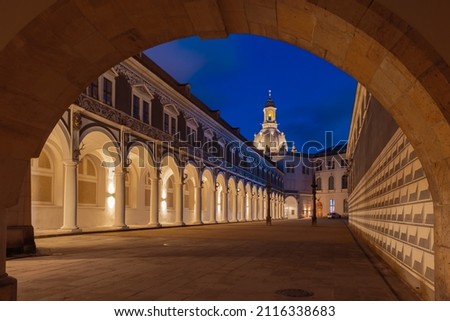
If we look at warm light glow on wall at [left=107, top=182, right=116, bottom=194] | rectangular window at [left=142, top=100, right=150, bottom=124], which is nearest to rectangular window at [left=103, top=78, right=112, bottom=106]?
rectangular window at [left=142, top=100, right=150, bottom=124]

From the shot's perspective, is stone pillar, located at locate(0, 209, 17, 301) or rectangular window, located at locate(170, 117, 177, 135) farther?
rectangular window, located at locate(170, 117, 177, 135)

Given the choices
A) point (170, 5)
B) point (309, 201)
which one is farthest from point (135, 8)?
point (309, 201)

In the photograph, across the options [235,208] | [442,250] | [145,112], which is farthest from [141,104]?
[442,250]

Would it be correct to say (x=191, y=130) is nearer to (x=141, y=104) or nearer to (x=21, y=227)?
(x=141, y=104)

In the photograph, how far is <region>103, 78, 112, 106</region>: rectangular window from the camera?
77.3ft

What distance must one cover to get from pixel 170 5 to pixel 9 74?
1731 mm

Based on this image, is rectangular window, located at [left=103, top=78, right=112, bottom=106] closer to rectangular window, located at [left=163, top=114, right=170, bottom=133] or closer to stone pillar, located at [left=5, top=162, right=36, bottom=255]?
rectangular window, located at [left=163, top=114, right=170, bottom=133]

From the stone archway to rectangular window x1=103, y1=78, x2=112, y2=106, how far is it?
62.9 feet

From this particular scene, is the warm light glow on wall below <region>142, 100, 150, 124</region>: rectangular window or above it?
below

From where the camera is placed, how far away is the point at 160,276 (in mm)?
7816

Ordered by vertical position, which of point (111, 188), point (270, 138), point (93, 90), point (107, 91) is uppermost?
Answer: point (270, 138)

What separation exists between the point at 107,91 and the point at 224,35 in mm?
20116

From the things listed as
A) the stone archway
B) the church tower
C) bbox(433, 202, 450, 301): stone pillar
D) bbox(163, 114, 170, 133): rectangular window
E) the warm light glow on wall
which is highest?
the church tower

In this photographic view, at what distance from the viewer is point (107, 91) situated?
23.9 m
